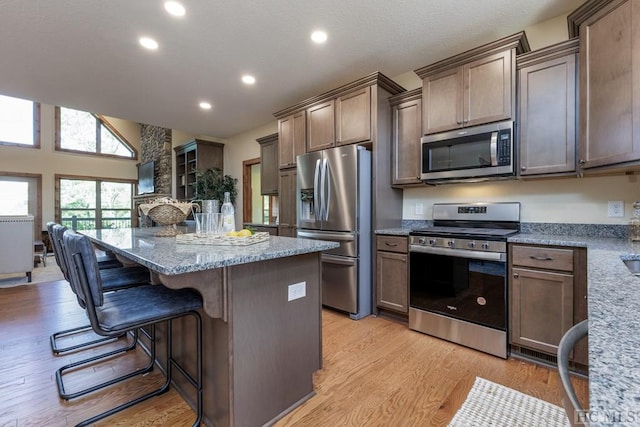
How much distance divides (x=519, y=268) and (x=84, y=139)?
1024cm

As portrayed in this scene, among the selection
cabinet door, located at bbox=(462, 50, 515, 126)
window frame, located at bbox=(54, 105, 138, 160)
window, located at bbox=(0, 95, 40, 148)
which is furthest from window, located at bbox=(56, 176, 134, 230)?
cabinet door, located at bbox=(462, 50, 515, 126)

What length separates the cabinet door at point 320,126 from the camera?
11.3 feet

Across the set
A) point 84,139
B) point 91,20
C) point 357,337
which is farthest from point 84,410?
point 84,139

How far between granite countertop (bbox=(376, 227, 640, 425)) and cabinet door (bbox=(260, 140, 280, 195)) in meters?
4.07

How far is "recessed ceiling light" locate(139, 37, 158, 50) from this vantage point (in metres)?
2.75

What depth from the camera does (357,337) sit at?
8.58 feet

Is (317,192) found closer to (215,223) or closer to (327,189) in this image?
(327,189)

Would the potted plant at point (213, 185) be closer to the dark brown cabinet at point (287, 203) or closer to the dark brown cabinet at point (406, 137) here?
the dark brown cabinet at point (287, 203)

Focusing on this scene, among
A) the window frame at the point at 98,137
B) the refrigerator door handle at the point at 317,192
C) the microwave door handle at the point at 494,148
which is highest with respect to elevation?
the window frame at the point at 98,137

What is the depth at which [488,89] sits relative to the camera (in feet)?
8.10

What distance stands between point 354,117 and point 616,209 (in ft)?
7.56

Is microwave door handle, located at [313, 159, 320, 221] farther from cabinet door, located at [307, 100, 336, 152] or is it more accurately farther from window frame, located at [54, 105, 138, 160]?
window frame, located at [54, 105, 138, 160]

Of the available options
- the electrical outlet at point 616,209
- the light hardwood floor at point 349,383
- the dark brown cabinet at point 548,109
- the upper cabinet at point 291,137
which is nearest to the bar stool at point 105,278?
the light hardwood floor at point 349,383

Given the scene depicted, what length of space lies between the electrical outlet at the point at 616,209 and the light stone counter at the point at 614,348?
5.14 ft
